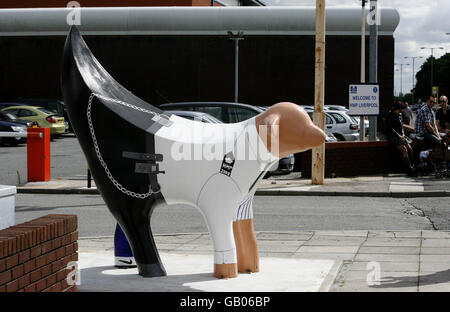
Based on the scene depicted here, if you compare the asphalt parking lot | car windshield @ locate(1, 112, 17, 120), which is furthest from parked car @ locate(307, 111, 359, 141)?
car windshield @ locate(1, 112, 17, 120)

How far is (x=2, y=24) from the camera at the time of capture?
46.0 meters

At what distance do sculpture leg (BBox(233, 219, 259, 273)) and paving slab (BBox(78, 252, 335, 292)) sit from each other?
0.11 meters

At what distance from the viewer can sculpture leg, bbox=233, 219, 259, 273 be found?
7266 mm

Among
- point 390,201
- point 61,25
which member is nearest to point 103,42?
point 61,25

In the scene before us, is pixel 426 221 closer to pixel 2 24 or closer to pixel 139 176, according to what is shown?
pixel 139 176

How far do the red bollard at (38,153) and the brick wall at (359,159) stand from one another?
621cm

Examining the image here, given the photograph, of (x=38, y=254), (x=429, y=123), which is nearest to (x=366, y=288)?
(x=38, y=254)

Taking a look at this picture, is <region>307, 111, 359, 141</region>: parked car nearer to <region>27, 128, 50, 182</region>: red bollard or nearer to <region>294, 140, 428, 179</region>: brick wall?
<region>294, 140, 428, 179</region>: brick wall

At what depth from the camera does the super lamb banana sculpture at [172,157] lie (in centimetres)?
677

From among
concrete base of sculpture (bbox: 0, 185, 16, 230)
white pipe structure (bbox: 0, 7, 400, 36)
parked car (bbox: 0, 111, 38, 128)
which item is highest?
white pipe structure (bbox: 0, 7, 400, 36)

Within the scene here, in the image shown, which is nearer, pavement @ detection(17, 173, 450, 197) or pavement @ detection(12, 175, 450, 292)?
pavement @ detection(12, 175, 450, 292)

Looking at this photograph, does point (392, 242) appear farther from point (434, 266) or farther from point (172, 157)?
point (172, 157)

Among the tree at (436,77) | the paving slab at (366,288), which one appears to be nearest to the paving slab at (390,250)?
the paving slab at (366,288)

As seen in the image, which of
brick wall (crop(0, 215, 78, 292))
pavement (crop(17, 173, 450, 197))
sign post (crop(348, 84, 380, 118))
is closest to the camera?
brick wall (crop(0, 215, 78, 292))
